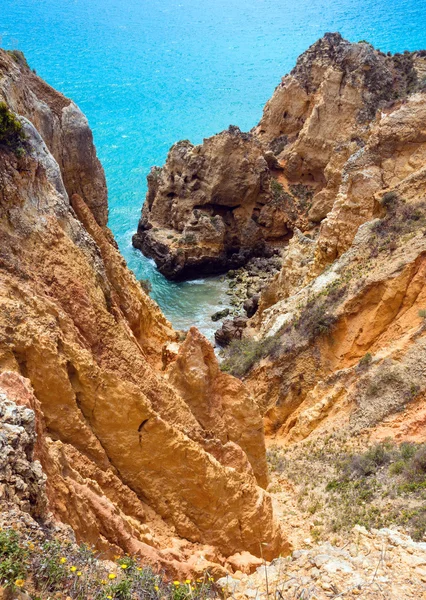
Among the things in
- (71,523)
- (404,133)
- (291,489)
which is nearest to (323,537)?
(291,489)

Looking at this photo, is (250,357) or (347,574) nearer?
(347,574)

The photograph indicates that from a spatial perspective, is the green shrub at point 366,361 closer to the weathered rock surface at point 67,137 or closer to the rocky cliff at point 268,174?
the weathered rock surface at point 67,137

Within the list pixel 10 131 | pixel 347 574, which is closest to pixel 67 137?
pixel 10 131

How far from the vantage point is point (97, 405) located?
32.4 ft

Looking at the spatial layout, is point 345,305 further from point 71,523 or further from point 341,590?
point 71,523

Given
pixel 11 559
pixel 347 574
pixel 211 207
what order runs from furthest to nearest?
pixel 211 207, pixel 347 574, pixel 11 559

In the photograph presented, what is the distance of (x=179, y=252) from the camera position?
49.0 metres

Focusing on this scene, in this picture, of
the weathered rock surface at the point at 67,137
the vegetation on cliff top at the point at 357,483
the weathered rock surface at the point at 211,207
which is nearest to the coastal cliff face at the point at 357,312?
the vegetation on cliff top at the point at 357,483

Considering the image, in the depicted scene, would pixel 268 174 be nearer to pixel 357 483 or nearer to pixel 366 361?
pixel 366 361

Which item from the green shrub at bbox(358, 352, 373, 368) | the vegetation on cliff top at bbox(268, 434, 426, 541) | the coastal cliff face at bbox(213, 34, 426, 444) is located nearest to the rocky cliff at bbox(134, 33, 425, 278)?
the coastal cliff face at bbox(213, 34, 426, 444)

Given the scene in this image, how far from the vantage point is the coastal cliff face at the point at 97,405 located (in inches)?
332

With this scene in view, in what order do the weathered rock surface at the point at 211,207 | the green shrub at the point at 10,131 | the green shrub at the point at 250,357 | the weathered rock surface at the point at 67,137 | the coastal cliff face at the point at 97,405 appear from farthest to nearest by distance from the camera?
the weathered rock surface at the point at 211,207 → the green shrub at the point at 250,357 → the weathered rock surface at the point at 67,137 → the green shrub at the point at 10,131 → the coastal cliff face at the point at 97,405

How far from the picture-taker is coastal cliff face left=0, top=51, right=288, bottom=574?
8.44 metres

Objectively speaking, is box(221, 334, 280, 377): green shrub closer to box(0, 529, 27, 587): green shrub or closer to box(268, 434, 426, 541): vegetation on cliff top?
box(268, 434, 426, 541): vegetation on cliff top
